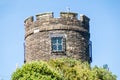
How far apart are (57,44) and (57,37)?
482mm

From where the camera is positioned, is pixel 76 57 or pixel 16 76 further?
pixel 76 57

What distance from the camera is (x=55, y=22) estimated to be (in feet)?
154

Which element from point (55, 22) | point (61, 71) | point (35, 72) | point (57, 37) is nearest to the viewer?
point (35, 72)

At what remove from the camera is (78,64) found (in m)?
45.2

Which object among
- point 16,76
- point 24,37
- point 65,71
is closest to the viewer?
point 16,76

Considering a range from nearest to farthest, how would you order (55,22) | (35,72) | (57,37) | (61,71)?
(35,72)
(61,71)
(57,37)
(55,22)

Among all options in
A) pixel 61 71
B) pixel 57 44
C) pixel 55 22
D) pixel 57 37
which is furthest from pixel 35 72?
pixel 55 22

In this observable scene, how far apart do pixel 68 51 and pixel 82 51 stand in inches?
48.1

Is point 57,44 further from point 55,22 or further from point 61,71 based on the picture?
point 61,71

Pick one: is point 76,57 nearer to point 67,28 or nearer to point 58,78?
point 67,28

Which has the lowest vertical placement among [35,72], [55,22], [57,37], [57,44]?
[35,72]

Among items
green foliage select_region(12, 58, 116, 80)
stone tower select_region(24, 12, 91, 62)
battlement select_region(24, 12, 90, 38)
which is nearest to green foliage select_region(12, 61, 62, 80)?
green foliage select_region(12, 58, 116, 80)

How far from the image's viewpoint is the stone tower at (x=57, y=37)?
46.2 m

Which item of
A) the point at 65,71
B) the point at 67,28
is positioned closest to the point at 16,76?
the point at 65,71
